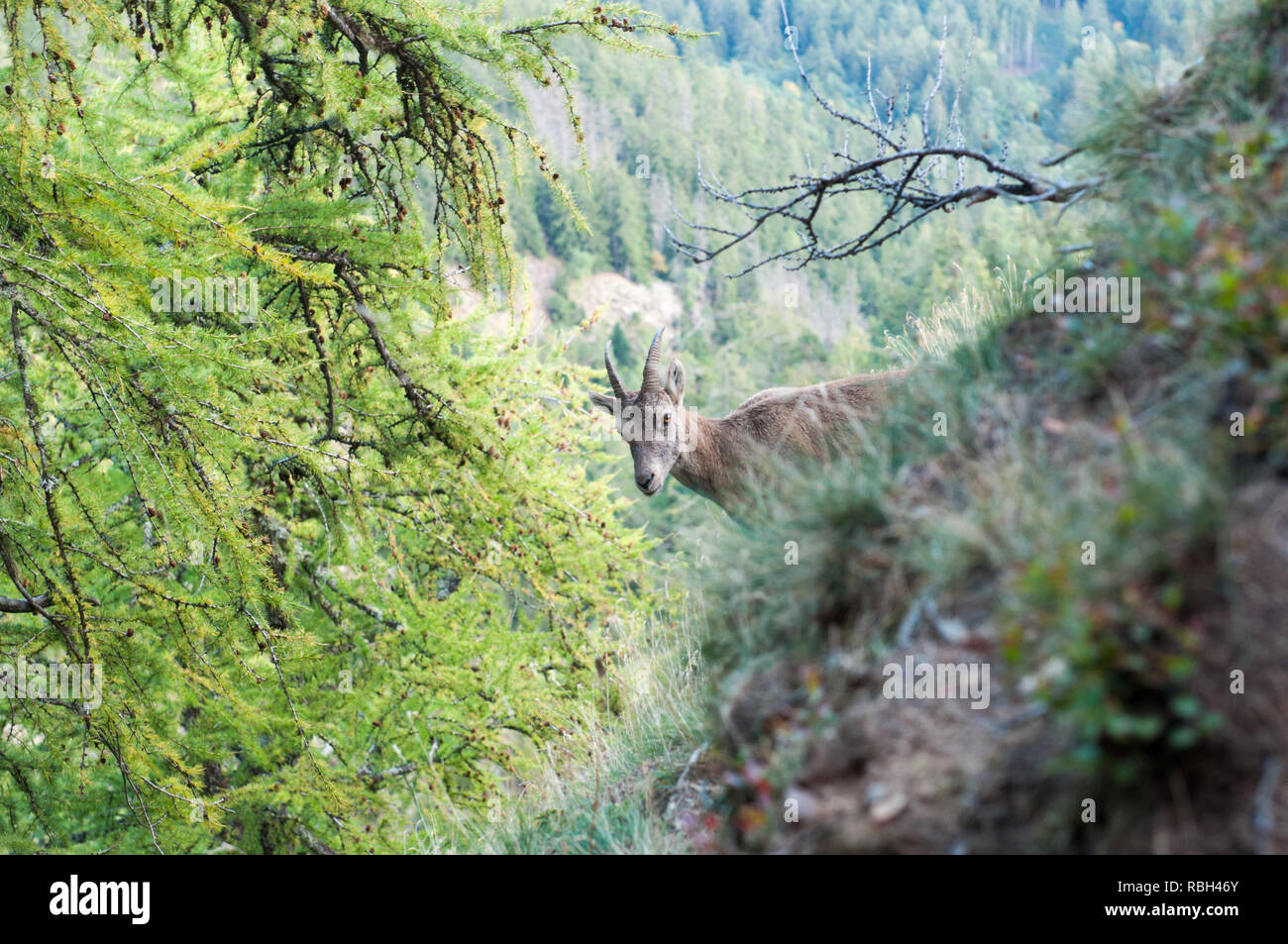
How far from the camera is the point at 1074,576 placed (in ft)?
7.91

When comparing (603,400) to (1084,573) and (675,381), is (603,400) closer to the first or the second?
(675,381)

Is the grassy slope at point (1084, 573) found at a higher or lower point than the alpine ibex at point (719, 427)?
lower

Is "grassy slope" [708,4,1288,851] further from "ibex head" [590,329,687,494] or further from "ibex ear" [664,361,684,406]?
"ibex ear" [664,361,684,406]

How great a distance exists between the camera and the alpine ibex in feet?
24.5

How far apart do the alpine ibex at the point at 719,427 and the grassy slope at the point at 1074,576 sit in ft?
10.5

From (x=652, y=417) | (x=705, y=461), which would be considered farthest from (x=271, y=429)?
(x=705, y=461)

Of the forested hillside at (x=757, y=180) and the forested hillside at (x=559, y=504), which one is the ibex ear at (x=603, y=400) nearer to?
the forested hillside at (x=559, y=504)

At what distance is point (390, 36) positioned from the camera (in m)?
5.50

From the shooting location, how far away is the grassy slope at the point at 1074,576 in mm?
2328

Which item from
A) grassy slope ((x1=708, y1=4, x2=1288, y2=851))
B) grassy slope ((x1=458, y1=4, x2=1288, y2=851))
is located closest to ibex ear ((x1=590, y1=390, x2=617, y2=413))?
grassy slope ((x1=458, y1=4, x2=1288, y2=851))

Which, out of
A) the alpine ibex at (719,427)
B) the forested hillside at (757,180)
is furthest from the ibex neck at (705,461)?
the forested hillside at (757,180)
